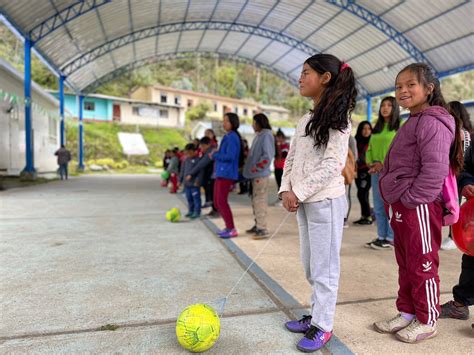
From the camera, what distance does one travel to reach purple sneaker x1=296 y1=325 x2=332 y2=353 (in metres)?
2.02

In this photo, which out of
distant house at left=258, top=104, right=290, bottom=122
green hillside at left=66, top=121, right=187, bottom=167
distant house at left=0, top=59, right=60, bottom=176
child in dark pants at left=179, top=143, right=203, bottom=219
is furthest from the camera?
distant house at left=258, top=104, right=290, bottom=122

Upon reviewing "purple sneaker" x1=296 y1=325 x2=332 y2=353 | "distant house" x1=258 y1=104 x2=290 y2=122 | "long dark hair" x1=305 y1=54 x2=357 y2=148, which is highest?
"distant house" x1=258 y1=104 x2=290 y2=122

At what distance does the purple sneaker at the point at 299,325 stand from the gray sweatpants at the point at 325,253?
15 centimetres

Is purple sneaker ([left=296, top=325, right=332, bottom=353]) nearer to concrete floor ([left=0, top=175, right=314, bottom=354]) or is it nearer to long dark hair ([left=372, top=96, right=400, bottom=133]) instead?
concrete floor ([left=0, top=175, right=314, bottom=354])

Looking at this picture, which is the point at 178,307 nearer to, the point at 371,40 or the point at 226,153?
the point at 226,153

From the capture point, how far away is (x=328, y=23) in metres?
18.1

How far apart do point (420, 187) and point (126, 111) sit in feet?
120

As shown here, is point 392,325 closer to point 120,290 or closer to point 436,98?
point 436,98

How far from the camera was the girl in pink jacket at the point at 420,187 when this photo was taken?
206cm

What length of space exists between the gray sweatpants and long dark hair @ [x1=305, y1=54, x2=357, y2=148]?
0.38 m

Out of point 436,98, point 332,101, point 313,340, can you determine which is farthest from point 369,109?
point 313,340

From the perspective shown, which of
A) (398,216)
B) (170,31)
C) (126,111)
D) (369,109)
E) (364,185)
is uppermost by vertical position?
(170,31)

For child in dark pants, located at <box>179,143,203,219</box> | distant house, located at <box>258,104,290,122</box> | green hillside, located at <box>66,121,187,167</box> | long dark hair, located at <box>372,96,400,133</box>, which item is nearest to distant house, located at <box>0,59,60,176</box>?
child in dark pants, located at <box>179,143,203,219</box>

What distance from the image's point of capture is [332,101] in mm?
2029
